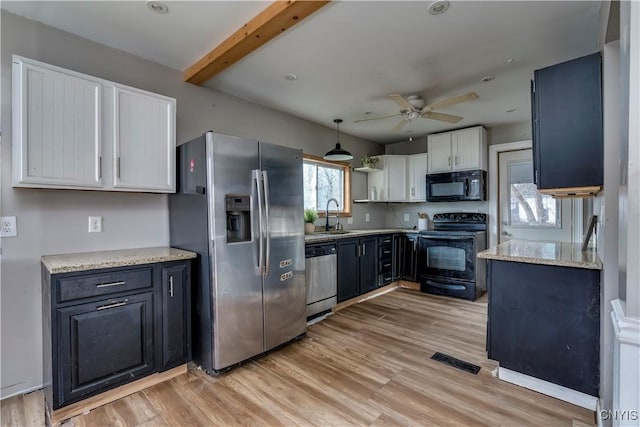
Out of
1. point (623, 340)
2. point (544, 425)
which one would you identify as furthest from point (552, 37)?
point (544, 425)

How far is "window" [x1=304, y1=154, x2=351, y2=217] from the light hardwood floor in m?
2.05

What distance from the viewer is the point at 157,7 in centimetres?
191

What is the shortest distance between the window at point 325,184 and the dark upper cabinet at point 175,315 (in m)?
2.24

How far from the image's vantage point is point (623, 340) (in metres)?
1.04

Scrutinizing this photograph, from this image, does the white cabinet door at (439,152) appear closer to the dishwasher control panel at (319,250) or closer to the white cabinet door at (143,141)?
the dishwasher control panel at (319,250)

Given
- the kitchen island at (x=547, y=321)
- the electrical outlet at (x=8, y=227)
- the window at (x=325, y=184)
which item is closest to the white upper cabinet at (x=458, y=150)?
the window at (x=325, y=184)

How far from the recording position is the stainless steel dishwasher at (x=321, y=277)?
318 centimetres

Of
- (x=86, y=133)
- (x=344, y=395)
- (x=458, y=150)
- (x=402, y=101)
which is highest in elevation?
(x=402, y=101)

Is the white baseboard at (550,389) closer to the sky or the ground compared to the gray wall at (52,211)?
closer to the ground

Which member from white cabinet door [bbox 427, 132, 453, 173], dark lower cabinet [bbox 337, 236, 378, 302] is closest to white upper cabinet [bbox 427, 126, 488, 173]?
white cabinet door [bbox 427, 132, 453, 173]

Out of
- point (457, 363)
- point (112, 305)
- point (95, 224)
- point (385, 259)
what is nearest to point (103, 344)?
point (112, 305)

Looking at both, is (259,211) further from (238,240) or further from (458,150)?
(458,150)

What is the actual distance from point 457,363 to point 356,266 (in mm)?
1679

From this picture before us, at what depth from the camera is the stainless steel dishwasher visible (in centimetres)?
318
